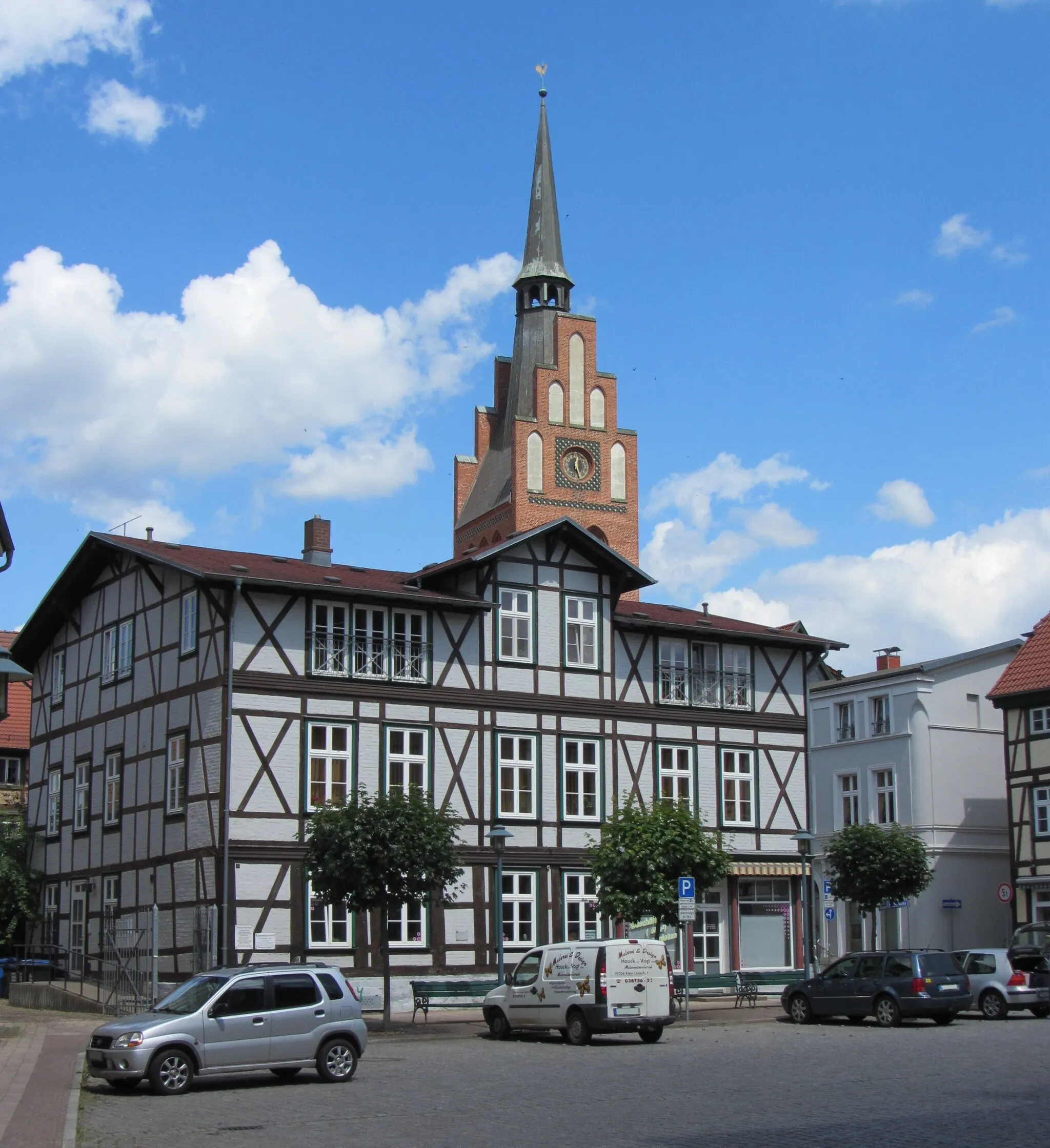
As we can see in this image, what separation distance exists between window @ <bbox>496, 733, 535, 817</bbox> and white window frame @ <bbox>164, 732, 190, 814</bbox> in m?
7.59

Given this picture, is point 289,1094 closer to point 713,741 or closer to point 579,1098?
point 579,1098

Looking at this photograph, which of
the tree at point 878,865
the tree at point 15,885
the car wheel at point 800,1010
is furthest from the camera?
the tree at point 15,885

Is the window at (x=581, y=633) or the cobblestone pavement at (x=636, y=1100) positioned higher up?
the window at (x=581, y=633)

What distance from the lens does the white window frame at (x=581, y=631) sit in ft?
139

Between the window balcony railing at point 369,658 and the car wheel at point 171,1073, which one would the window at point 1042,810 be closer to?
the window balcony railing at point 369,658

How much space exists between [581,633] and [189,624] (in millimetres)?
10063

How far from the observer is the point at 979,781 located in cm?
5619

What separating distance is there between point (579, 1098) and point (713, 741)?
25818 millimetres

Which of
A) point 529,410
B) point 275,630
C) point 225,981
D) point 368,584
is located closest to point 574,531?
point 368,584

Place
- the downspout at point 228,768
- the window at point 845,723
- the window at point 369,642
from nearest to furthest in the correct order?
the downspout at point 228,768
the window at point 369,642
the window at point 845,723

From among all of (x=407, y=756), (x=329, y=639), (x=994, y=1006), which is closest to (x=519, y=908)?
(x=407, y=756)

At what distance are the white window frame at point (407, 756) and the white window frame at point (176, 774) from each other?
4599 millimetres

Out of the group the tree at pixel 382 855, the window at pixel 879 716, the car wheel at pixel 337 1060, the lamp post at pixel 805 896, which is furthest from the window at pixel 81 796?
the window at pixel 879 716

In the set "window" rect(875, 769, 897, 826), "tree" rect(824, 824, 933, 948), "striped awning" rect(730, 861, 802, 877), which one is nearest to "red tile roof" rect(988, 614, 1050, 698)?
"window" rect(875, 769, 897, 826)
